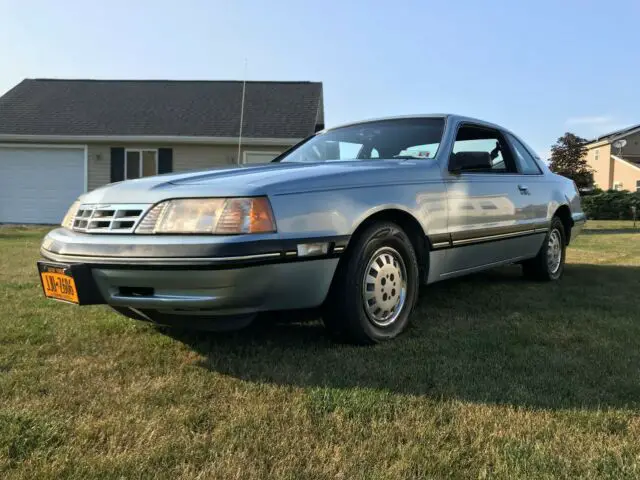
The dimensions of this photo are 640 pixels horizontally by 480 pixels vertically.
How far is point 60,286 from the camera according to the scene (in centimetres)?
289

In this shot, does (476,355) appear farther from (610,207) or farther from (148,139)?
(610,207)

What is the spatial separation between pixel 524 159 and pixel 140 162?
12740 mm

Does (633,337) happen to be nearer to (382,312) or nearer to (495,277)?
(382,312)

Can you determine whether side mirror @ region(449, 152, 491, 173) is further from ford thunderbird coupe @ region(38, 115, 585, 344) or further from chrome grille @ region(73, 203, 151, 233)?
chrome grille @ region(73, 203, 151, 233)

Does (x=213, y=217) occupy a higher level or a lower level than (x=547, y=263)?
higher

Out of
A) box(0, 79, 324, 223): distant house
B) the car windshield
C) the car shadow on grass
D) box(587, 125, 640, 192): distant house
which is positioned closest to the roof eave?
box(0, 79, 324, 223): distant house

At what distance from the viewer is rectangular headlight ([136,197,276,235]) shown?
267 cm

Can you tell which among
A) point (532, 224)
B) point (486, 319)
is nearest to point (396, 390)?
point (486, 319)

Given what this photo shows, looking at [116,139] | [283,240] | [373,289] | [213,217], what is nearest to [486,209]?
[373,289]

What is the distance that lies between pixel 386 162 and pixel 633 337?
75.3 inches

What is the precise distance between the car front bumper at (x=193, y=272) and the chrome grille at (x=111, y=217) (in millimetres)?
66

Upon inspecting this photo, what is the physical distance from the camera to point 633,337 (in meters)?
3.46

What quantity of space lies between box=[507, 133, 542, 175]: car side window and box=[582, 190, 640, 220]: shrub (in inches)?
860

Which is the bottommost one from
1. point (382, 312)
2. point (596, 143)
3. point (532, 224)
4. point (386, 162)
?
point (382, 312)
